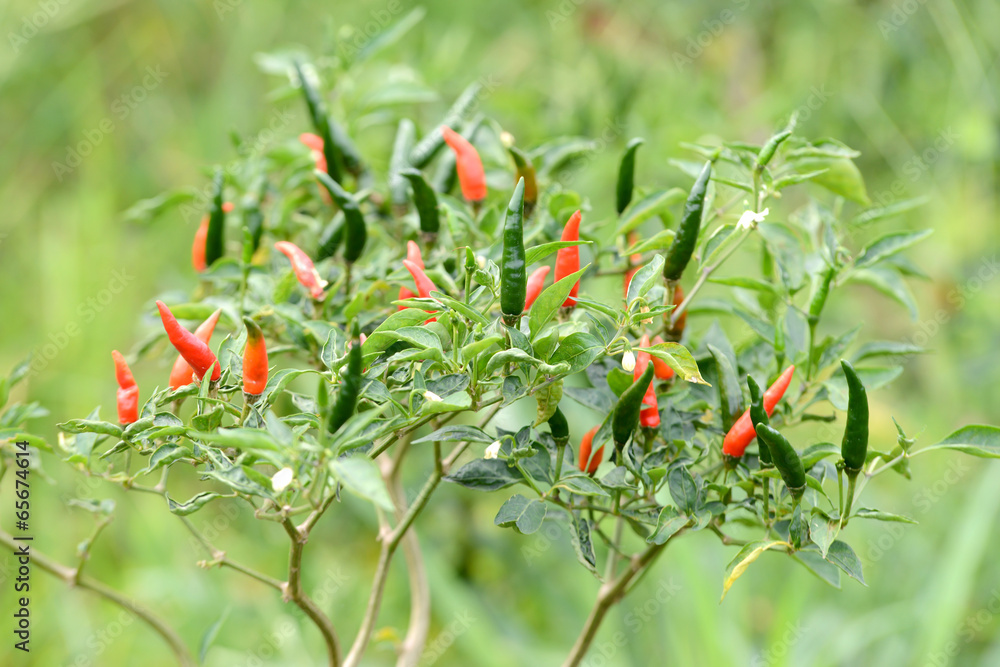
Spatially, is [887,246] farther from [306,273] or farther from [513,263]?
[306,273]

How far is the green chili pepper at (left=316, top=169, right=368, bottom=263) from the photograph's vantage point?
2.70 feet

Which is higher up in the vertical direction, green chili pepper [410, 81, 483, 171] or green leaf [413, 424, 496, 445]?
green chili pepper [410, 81, 483, 171]

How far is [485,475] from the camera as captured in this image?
720mm

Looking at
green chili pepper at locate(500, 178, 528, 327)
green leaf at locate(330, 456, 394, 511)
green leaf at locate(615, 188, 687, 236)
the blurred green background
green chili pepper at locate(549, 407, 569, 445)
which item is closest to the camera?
green leaf at locate(330, 456, 394, 511)

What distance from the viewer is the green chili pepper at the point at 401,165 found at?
967mm

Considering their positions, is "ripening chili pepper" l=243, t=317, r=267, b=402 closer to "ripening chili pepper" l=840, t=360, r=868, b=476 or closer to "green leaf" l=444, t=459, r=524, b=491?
"green leaf" l=444, t=459, r=524, b=491

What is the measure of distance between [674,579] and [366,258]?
3.75 feet

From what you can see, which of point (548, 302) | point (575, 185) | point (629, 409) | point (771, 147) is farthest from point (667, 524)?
point (575, 185)

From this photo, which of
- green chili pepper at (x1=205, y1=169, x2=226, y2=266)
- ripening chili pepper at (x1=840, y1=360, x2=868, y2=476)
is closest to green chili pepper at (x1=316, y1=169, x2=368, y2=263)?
green chili pepper at (x1=205, y1=169, x2=226, y2=266)

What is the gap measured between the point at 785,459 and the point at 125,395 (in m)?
0.54

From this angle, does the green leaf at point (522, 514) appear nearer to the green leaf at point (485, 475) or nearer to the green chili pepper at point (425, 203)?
the green leaf at point (485, 475)

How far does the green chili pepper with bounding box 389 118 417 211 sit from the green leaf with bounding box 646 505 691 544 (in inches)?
18.5

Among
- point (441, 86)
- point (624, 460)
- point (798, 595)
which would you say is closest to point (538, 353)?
point (624, 460)

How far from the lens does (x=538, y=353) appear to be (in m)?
0.65
